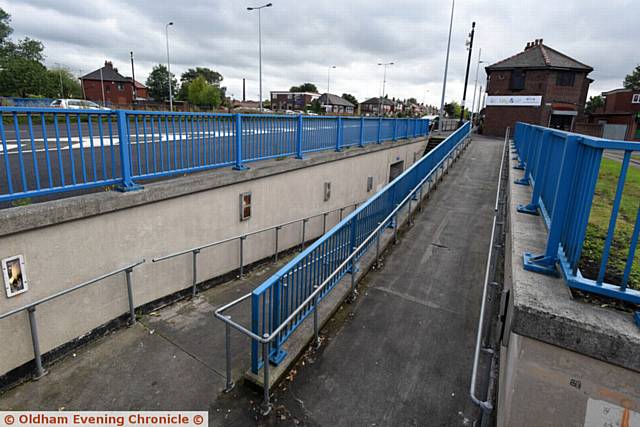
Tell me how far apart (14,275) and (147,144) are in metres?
2.88

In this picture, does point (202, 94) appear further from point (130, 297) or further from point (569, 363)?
point (569, 363)

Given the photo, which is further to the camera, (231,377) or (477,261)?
(477,261)

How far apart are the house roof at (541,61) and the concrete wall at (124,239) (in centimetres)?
3633

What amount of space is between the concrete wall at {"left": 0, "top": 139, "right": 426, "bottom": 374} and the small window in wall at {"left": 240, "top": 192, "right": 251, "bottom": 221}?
102 mm

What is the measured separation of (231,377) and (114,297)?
2066 millimetres

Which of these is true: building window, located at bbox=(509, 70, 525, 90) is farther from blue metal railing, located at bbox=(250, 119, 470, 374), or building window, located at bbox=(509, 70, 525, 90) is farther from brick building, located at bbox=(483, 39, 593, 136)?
blue metal railing, located at bbox=(250, 119, 470, 374)

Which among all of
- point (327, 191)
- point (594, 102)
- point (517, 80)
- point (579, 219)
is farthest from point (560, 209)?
point (594, 102)

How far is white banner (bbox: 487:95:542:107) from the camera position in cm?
3475

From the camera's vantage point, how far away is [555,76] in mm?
34375

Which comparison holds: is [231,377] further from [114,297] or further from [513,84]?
[513,84]

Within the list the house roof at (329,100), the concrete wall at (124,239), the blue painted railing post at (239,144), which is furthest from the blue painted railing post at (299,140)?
the house roof at (329,100)

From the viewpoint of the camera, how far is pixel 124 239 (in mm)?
4625

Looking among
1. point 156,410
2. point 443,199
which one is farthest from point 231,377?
point 443,199

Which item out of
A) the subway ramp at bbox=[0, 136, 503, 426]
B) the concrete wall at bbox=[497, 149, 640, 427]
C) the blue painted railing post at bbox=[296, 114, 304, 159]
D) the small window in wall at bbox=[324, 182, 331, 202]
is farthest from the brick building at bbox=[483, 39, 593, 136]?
the concrete wall at bbox=[497, 149, 640, 427]
